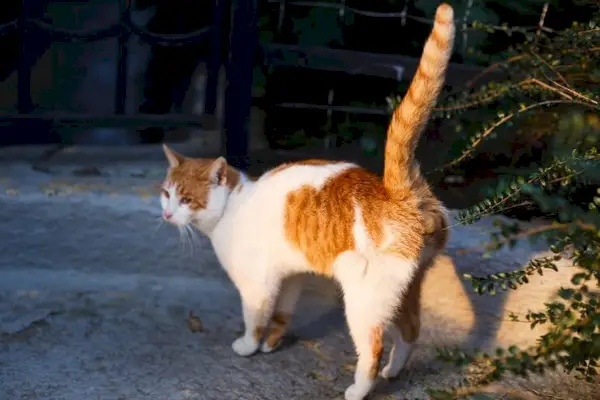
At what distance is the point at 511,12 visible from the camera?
3311mm

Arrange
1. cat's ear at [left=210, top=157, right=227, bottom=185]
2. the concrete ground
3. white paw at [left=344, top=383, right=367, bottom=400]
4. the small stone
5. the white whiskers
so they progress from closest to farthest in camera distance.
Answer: white paw at [left=344, top=383, right=367, bottom=400] < the concrete ground < cat's ear at [left=210, top=157, right=227, bottom=185] < the small stone < the white whiskers

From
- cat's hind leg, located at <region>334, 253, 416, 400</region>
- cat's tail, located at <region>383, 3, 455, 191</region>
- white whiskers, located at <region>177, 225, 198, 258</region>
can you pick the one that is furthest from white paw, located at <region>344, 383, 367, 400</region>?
white whiskers, located at <region>177, 225, 198, 258</region>

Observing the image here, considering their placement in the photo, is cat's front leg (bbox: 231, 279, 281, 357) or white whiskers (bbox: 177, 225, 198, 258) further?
white whiskers (bbox: 177, 225, 198, 258)

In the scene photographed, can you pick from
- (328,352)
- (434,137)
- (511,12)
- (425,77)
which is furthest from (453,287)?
(511,12)

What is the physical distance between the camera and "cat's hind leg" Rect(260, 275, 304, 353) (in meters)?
2.56

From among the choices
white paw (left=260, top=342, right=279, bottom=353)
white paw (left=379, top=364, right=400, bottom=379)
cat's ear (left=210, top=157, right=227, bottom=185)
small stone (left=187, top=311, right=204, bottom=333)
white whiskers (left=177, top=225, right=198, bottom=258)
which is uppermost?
cat's ear (left=210, top=157, right=227, bottom=185)

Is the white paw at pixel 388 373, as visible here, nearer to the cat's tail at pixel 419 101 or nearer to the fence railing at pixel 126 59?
the cat's tail at pixel 419 101

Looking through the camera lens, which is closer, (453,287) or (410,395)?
(410,395)

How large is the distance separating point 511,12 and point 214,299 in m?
1.76

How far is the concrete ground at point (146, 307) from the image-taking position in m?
2.36

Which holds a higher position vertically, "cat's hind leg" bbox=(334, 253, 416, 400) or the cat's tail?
the cat's tail

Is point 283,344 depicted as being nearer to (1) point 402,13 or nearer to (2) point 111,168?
(2) point 111,168

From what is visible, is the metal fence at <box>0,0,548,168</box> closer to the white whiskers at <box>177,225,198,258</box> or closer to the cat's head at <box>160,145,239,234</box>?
the white whiskers at <box>177,225,198,258</box>

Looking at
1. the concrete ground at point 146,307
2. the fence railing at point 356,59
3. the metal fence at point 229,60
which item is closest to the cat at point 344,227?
the concrete ground at point 146,307
